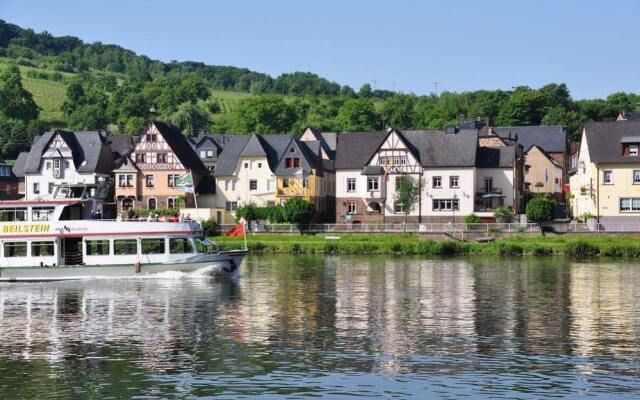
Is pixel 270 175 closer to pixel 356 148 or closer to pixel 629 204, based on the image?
pixel 356 148

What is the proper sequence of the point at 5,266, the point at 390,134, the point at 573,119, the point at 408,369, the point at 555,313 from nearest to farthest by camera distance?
the point at 408,369 < the point at 555,313 < the point at 5,266 < the point at 390,134 < the point at 573,119

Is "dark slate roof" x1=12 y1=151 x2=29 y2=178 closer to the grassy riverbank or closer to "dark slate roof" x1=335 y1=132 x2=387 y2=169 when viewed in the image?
"dark slate roof" x1=335 y1=132 x2=387 y2=169

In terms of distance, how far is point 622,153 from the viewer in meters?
98.3

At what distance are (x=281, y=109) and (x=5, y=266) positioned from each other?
13029 cm

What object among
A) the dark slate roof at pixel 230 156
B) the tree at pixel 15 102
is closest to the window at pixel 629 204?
the dark slate roof at pixel 230 156

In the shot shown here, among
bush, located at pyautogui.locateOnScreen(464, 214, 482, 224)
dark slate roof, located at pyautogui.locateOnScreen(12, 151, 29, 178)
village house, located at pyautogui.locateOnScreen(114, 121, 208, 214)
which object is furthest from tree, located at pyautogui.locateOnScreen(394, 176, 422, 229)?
dark slate roof, located at pyautogui.locateOnScreen(12, 151, 29, 178)

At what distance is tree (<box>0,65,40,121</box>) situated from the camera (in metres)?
188

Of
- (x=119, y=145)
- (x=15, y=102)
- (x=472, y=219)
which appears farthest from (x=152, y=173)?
(x=15, y=102)

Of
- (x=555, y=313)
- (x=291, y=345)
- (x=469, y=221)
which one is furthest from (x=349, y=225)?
(x=291, y=345)

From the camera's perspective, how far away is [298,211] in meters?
99.9

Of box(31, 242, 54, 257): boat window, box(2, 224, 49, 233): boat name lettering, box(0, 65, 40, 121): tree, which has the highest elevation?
box(0, 65, 40, 121): tree

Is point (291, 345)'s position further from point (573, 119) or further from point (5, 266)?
point (573, 119)

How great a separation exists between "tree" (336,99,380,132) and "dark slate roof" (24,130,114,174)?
7432 centimetres

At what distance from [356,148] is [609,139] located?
2681 cm
